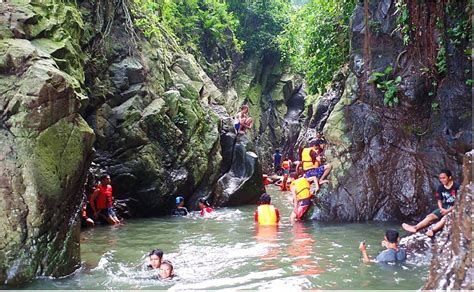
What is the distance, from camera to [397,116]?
12617mm

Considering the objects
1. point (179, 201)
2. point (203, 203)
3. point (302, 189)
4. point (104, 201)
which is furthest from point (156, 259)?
point (203, 203)

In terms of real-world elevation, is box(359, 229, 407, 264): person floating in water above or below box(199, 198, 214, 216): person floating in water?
below

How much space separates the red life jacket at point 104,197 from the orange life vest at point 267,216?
13.4 ft

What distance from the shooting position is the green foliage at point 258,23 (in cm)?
3092

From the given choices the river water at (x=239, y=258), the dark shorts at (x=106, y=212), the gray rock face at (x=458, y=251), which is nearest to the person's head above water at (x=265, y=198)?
the river water at (x=239, y=258)

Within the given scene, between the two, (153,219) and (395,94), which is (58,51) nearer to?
(153,219)

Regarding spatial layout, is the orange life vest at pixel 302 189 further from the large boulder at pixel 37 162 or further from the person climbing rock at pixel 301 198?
the large boulder at pixel 37 162

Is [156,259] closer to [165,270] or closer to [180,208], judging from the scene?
[165,270]

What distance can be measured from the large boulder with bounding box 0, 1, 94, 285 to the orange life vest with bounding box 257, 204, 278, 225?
5.01 meters

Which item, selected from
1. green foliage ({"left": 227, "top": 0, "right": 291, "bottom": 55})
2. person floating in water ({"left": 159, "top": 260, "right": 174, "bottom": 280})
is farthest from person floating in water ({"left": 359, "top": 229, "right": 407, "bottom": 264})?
green foliage ({"left": 227, "top": 0, "right": 291, "bottom": 55})

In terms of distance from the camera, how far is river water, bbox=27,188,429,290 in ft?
23.2

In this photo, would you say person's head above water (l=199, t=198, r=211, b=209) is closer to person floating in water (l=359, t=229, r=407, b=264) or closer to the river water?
the river water

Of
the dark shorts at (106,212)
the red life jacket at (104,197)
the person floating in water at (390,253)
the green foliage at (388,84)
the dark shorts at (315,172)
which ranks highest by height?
the green foliage at (388,84)

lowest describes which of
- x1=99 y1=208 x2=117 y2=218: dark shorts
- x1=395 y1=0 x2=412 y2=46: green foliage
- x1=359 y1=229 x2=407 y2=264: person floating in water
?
x1=359 y1=229 x2=407 y2=264: person floating in water
